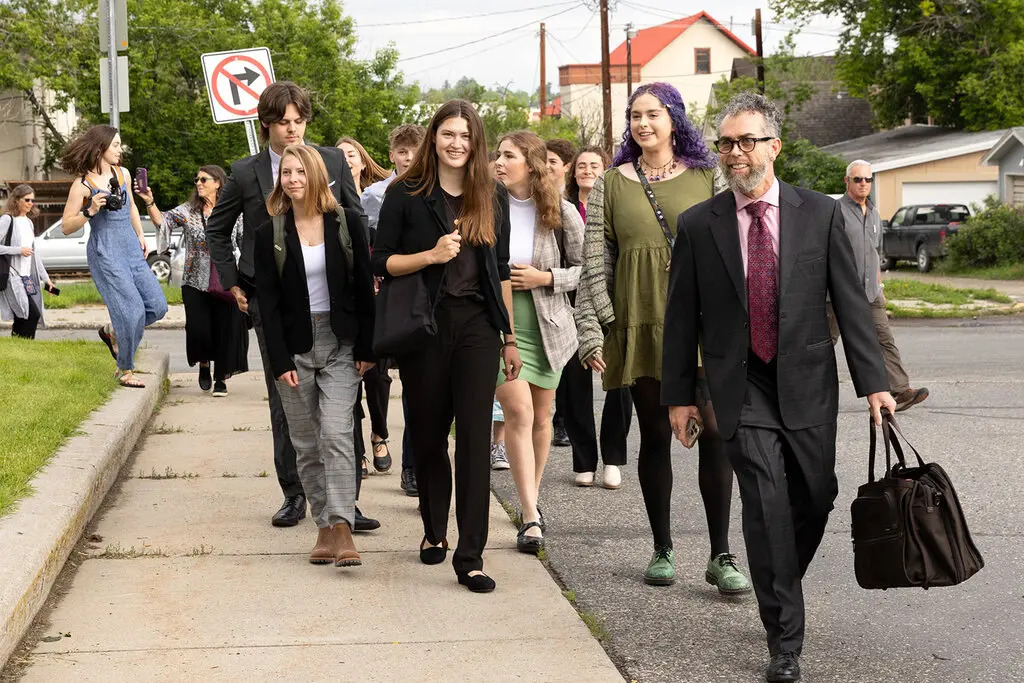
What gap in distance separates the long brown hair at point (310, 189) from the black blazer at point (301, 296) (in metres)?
0.06

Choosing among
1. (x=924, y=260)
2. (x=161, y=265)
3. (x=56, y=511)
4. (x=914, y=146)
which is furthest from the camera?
(x=914, y=146)

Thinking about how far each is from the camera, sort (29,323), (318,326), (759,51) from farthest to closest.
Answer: (759,51) → (29,323) → (318,326)

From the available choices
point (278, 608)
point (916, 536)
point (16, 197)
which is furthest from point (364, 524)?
point (16, 197)

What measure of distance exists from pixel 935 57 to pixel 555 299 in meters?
45.3

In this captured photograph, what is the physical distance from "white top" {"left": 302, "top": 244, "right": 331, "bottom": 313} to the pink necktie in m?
2.19

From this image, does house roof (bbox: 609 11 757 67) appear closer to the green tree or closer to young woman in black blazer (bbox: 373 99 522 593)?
the green tree

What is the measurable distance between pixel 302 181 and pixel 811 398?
256 centimetres

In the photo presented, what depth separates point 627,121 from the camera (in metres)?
5.96

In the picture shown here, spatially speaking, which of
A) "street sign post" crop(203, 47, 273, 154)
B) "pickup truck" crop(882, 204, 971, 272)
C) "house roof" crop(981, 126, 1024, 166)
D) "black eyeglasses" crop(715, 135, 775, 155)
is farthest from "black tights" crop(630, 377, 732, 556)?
"house roof" crop(981, 126, 1024, 166)

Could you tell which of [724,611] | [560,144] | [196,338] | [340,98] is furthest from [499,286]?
[340,98]

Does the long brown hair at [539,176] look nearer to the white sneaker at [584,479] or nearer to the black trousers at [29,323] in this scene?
the white sneaker at [584,479]

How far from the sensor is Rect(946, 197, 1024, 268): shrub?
3169cm

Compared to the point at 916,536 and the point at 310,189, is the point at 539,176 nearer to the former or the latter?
the point at 310,189

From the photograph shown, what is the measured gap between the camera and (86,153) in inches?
404
